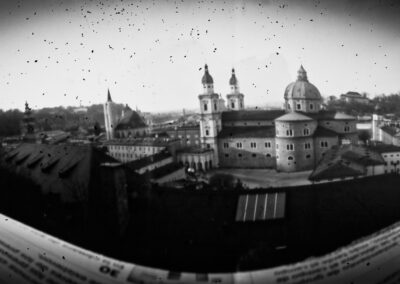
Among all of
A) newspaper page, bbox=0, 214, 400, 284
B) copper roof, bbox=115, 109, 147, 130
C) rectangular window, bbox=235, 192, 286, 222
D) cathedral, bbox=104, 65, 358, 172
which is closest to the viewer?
newspaper page, bbox=0, 214, 400, 284

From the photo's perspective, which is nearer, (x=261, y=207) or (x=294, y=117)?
(x=261, y=207)

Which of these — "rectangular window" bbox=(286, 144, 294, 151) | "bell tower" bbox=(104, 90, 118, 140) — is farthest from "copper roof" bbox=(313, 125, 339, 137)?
"bell tower" bbox=(104, 90, 118, 140)

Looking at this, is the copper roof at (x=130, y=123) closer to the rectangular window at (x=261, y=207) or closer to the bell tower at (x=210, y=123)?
the rectangular window at (x=261, y=207)

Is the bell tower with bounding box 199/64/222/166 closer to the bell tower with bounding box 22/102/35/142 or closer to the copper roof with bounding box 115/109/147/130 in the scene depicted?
the copper roof with bounding box 115/109/147/130

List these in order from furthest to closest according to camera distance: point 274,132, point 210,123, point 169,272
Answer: point 210,123 < point 274,132 < point 169,272

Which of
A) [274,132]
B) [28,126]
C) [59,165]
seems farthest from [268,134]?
[28,126]

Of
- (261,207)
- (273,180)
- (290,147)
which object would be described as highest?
(261,207)

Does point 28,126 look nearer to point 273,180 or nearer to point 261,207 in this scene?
point 261,207
